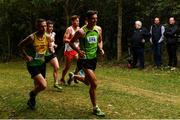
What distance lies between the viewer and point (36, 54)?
1074cm

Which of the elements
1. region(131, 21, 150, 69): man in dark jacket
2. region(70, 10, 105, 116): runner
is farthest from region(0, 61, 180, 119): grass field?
region(131, 21, 150, 69): man in dark jacket

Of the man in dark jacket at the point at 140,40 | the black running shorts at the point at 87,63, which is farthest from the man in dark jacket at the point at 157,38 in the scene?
the black running shorts at the point at 87,63

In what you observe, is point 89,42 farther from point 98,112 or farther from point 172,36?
point 172,36

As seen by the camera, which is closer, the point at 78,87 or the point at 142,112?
the point at 142,112

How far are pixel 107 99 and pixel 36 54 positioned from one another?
9.08 ft

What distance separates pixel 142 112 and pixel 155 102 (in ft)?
5.41

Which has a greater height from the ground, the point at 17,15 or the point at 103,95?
the point at 17,15

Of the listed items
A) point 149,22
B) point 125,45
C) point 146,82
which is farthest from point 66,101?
point 125,45

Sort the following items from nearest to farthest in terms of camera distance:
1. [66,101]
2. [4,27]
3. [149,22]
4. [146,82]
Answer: [66,101] → [146,82] → [149,22] → [4,27]

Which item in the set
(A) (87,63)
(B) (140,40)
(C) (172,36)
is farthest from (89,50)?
(B) (140,40)

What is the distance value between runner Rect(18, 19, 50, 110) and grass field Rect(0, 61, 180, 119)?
23.9 inches

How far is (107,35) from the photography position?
1146 inches

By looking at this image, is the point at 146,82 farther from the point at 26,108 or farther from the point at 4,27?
the point at 4,27

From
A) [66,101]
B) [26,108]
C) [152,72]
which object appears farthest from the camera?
[152,72]
